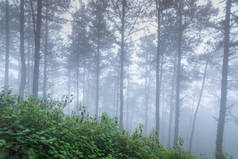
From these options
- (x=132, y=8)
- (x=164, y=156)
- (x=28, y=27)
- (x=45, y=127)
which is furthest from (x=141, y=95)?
(x=45, y=127)

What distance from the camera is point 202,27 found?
9977 millimetres

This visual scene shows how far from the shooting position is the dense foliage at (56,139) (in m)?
1.78

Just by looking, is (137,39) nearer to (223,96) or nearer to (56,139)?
(223,96)

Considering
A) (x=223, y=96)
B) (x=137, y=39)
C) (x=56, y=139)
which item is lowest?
(x=56, y=139)

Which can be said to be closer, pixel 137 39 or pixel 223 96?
pixel 223 96

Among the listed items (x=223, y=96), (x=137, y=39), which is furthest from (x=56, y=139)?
(x=137, y=39)

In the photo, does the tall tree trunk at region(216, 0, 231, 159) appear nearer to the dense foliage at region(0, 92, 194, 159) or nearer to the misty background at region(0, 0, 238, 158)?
the misty background at region(0, 0, 238, 158)

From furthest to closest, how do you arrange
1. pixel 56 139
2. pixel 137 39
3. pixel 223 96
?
pixel 137 39
pixel 223 96
pixel 56 139

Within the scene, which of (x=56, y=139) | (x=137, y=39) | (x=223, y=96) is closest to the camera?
(x=56, y=139)

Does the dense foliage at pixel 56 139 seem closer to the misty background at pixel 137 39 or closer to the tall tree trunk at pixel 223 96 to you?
the misty background at pixel 137 39

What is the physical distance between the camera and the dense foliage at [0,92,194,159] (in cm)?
178

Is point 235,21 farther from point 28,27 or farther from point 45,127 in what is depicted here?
point 28,27

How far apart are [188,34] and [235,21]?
160 inches

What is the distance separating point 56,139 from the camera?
2.22 meters
